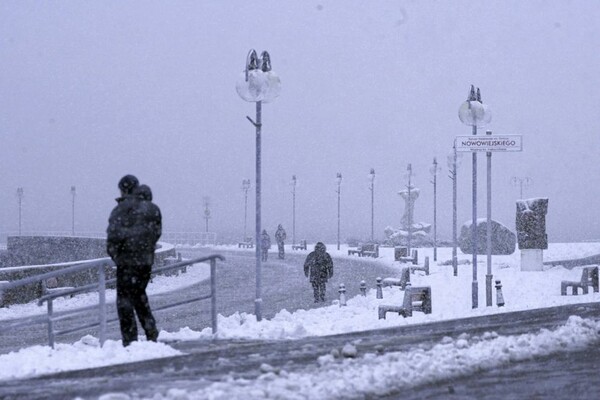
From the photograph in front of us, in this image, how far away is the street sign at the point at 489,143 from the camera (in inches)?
751

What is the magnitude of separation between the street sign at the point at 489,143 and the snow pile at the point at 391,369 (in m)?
7.26

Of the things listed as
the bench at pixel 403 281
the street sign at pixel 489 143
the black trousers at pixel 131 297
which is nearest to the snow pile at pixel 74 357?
the black trousers at pixel 131 297

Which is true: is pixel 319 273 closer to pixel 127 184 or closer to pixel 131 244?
pixel 127 184

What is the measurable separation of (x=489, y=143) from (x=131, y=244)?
10.5m

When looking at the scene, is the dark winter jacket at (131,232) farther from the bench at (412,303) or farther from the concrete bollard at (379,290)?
the concrete bollard at (379,290)

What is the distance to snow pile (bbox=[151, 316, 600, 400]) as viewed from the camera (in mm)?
7945

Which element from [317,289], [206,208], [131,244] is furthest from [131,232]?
[206,208]

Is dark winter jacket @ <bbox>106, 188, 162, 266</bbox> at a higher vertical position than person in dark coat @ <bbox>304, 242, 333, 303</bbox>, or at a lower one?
higher

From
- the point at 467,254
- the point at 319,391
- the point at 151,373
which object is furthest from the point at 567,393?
the point at 467,254

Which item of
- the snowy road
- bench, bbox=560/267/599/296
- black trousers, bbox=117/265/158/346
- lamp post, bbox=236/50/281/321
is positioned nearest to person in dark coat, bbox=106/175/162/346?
black trousers, bbox=117/265/158/346

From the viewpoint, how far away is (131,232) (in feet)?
34.6

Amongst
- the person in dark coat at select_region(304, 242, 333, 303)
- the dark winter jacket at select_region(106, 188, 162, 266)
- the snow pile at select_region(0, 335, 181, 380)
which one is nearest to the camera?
the snow pile at select_region(0, 335, 181, 380)

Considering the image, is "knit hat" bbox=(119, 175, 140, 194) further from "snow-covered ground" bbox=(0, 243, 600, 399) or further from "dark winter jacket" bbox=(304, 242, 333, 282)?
"dark winter jacket" bbox=(304, 242, 333, 282)

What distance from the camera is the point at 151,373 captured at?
9.14 meters
